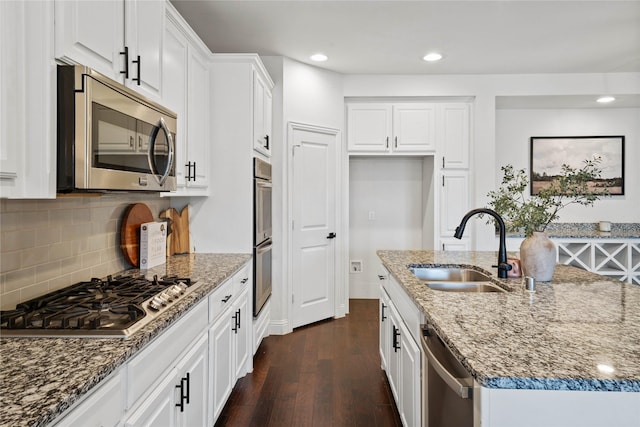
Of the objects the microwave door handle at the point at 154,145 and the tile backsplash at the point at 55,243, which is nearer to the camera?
the tile backsplash at the point at 55,243

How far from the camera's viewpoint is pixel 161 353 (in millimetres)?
1425

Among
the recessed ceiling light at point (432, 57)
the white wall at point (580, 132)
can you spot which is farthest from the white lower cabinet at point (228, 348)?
the white wall at point (580, 132)

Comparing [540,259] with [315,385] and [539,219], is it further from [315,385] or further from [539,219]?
[315,385]

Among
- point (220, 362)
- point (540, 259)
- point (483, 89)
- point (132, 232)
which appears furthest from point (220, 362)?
point (483, 89)

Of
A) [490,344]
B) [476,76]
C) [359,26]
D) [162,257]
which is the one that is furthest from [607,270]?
[162,257]

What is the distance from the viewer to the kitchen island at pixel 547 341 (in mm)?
946

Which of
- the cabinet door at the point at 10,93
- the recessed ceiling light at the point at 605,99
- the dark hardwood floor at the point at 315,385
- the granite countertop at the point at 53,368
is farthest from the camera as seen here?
the recessed ceiling light at the point at 605,99

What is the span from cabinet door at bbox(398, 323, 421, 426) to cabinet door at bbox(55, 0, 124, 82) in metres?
1.65

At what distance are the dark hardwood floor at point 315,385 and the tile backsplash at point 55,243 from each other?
1.17 meters

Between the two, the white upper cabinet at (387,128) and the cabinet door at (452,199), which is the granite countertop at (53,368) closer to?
the white upper cabinet at (387,128)

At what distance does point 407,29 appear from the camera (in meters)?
3.29

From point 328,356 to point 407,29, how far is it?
9.00ft

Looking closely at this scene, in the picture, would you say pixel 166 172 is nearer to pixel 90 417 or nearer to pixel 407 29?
pixel 90 417

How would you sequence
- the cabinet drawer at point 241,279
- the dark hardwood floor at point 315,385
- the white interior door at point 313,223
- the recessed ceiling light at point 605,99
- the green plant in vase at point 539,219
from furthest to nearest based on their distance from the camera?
the recessed ceiling light at point 605,99 < the white interior door at point 313,223 < the cabinet drawer at point 241,279 < the dark hardwood floor at point 315,385 < the green plant in vase at point 539,219
